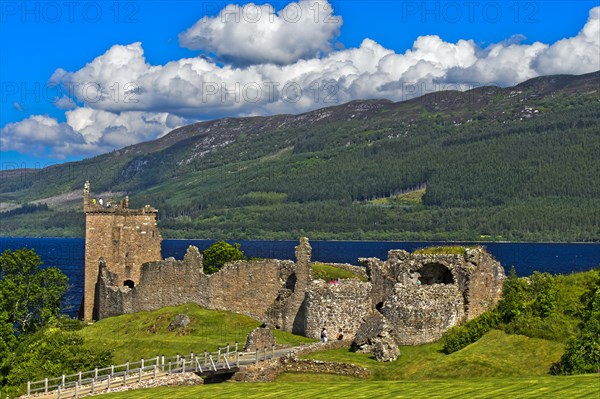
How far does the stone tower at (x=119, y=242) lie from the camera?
248ft

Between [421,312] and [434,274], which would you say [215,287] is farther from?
[421,312]

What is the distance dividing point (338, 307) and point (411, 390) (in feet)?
80.8

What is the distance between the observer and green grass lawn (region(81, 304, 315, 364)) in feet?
189

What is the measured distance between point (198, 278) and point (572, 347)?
35839 millimetres

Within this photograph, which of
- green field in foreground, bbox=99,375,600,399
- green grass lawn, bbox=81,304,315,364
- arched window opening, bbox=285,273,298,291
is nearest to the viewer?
green field in foreground, bbox=99,375,600,399

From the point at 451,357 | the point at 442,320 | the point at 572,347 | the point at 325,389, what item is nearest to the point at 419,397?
the point at 325,389

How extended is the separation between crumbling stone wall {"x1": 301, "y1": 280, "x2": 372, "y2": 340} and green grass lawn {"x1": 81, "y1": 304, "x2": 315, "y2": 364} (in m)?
1.63

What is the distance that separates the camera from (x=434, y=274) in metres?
58.5

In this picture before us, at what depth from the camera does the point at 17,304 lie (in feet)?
247

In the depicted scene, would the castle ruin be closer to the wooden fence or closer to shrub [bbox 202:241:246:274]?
the wooden fence

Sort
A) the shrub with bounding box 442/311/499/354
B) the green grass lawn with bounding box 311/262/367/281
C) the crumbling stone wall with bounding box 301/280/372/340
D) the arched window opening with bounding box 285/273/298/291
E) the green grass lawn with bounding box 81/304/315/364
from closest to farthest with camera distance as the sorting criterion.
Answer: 1. the shrub with bounding box 442/311/499/354
2. the crumbling stone wall with bounding box 301/280/372/340
3. the green grass lawn with bounding box 81/304/315/364
4. the arched window opening with bounding box 285/273/298/291
5. the green grass lawn with bounding box 311/262/367/281

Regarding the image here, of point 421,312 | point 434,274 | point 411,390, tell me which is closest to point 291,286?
point 434,274

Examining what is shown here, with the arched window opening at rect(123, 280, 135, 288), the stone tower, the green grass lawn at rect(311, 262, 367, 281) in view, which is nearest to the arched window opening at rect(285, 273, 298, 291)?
the green grass lawn at rect(311, 262, 367, 281)

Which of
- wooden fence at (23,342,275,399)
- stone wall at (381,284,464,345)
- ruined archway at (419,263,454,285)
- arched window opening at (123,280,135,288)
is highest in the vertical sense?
ruined archway at (419,263,454,285)
